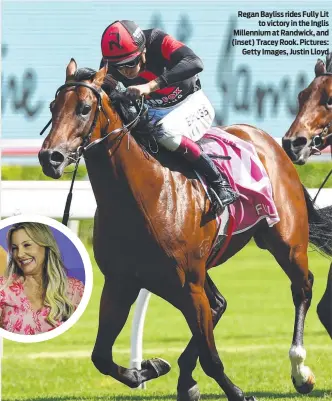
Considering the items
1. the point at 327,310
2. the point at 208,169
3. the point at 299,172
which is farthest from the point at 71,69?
the point at 299,172

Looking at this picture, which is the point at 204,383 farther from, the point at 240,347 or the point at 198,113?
the point at 198,113

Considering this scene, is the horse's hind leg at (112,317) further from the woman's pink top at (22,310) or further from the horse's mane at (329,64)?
the horse's mane at (329,64)

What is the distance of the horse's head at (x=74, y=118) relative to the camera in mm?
3916

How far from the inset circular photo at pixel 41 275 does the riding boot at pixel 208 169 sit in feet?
2.38

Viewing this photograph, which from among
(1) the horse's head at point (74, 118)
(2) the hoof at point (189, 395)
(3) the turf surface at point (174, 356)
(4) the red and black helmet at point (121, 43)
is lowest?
(3) the turf surface at point (174, 356)

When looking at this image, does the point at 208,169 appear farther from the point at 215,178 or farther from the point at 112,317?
the point at 112,317

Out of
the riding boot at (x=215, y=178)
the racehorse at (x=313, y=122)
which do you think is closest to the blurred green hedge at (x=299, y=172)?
the racehorse at (x=313, y=122)

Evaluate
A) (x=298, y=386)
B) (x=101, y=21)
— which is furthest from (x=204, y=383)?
(x=101, y=21)

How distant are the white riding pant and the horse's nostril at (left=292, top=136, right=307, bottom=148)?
1.50 feet

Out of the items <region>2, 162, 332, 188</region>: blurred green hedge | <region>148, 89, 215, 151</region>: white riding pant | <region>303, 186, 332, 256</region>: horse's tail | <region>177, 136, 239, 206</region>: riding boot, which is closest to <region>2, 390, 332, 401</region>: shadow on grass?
<region>303, 186, 332, 256</region>: horse's tail

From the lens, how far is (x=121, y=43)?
14.0 feet

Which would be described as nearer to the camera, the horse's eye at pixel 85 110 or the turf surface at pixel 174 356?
the horse's eye at pixel 85 110

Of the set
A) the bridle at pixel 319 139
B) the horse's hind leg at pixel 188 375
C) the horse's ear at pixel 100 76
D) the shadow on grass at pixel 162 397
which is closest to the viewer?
the horse's ear at pixel 100 76

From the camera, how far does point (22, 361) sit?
6.19 metres
